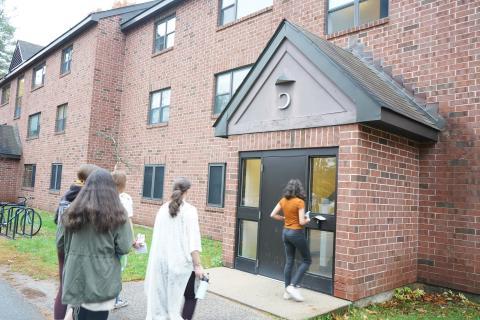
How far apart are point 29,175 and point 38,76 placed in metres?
5.60

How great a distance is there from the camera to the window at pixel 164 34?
14.5 m

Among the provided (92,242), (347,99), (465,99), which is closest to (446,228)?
(465,99)

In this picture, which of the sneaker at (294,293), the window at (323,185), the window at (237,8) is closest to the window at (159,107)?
the window at (237,8)

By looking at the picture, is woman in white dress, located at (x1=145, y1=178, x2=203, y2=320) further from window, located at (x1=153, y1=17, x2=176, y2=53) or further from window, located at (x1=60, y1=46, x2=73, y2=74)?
window, located at (x1=60, y1=46, x2=73, y2=74)

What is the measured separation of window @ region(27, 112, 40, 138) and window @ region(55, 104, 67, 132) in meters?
2.79

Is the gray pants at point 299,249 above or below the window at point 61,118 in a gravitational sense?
below

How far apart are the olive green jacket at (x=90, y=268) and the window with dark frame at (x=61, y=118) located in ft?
55.8

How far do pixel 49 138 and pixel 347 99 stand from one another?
17.8 metres

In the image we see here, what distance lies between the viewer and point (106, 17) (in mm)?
16406

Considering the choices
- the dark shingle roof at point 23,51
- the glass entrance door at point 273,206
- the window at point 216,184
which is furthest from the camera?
the dark shingle roof at point 23,51

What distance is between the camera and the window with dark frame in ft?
61.4

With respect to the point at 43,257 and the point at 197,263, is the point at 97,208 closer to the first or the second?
the point at 197,263

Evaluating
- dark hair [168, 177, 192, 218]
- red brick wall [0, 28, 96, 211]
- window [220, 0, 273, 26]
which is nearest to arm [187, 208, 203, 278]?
Answer: dark hair [168, 177, 192, 218]

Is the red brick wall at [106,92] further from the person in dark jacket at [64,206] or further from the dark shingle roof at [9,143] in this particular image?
the person in dark jacket at [64,206]
